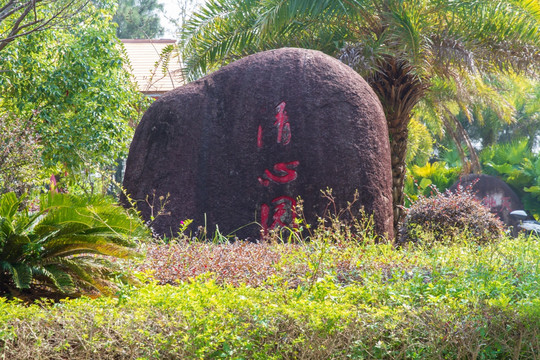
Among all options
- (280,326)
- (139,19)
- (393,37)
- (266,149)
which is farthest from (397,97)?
(139,19)

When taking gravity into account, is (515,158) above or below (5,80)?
below

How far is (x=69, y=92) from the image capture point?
11.4m

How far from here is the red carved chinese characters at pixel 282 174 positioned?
23.0 feet

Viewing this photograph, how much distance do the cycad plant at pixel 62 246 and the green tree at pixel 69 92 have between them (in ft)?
20.7

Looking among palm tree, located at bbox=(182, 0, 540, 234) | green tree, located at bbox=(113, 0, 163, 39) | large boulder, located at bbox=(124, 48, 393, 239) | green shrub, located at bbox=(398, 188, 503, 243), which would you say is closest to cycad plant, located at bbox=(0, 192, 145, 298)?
large boulder, located at bbox=(124, 48, 393, 239)

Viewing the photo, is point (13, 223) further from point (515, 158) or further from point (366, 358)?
point (515, 158)

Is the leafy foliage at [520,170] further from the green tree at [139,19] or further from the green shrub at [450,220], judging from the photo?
the green tree at [139,19]

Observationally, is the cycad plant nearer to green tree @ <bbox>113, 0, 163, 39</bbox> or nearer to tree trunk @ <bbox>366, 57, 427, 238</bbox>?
tree trunk @ <bbox>366, 57, 427, 238</bbox>

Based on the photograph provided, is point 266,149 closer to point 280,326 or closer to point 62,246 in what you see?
point 62,246

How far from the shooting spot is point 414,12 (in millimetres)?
9516

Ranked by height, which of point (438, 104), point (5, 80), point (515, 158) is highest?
point (5, 80)

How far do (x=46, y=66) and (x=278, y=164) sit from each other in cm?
633

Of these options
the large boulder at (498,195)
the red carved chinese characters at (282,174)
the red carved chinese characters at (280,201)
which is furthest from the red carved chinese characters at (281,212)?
the large boulder at (498,195)

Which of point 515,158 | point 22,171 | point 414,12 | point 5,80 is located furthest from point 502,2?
point 515,158
